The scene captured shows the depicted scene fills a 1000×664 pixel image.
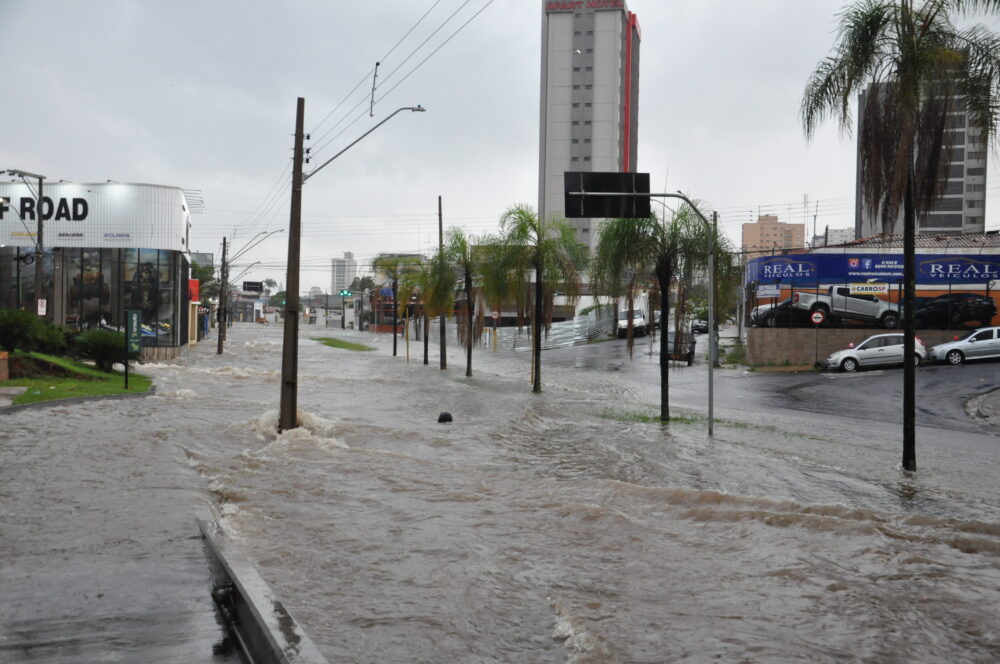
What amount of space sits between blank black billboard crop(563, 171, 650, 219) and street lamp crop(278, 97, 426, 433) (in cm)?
340

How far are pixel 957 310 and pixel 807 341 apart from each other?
6752 millimetres

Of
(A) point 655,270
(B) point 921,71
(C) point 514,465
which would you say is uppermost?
(B) point 921,71

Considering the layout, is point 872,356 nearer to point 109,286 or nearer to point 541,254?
point 541,254

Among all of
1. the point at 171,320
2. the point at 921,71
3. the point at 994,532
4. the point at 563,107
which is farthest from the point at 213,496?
the point at 563,107

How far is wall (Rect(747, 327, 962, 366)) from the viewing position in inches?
1518

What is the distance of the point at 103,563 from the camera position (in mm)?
7320

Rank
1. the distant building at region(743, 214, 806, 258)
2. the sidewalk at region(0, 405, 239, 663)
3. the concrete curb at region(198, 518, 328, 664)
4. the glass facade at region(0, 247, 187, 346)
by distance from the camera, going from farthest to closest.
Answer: the distant building at region(743, 214, 806, 258) → the glass facade at region(0, 247, 187, 346) → the sidewalk at region(0, 405, 239, 663) → the concrete curb at region(198, 518, 328, 664)

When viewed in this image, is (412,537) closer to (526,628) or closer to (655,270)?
(526,628)

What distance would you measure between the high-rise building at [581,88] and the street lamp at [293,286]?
84482 millimetres

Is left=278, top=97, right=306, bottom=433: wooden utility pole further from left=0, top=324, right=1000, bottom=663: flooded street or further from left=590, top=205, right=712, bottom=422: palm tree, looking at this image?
left=590, top=205, right=712, bottom=422: palm tree

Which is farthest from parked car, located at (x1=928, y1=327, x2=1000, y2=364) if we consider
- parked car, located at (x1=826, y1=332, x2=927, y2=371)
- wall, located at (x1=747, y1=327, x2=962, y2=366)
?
wall, located at (x1=747, y1=327, x2=962, y2=366)

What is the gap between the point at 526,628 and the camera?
6191mm

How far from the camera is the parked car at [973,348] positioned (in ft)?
110

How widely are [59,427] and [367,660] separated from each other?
43.9 ft
